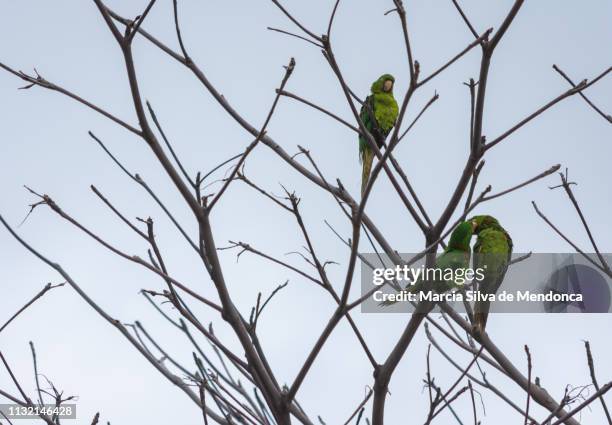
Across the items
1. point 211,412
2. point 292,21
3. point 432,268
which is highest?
point 292,21

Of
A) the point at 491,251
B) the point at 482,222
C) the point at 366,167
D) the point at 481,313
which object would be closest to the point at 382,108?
the point at 366,167

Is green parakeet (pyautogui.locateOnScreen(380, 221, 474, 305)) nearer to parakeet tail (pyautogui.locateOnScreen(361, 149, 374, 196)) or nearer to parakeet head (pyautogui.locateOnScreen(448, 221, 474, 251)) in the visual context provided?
parakeet head (pyautogui.locateOnScreen(448, 221, 474, 251))

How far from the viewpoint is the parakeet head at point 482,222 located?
462 cm

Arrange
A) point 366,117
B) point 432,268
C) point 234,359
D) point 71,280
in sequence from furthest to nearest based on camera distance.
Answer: point 366,117, point 432,268, point 234,359, point 71,280

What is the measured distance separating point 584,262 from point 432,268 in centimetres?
153

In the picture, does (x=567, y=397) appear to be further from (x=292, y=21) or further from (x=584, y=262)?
(x=292, y=21)

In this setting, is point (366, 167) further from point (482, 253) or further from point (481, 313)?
point (481, 313)

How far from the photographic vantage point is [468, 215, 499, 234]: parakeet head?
4.62 meters

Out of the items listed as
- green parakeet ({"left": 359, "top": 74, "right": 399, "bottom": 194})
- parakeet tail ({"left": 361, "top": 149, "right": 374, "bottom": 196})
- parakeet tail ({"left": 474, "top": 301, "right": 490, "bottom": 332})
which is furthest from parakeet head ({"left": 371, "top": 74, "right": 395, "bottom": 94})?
parakeet tail ({"left": 474, "top": 301, "right": 490, "bottom": 332})

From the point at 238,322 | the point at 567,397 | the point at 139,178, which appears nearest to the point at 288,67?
the point at 139,178

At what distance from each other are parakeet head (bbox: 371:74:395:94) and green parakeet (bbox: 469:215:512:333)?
2.86m

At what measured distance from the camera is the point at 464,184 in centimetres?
228

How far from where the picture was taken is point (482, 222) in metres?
4.67

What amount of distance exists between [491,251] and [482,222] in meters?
0.34
